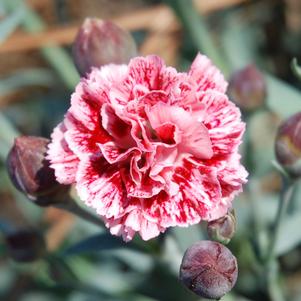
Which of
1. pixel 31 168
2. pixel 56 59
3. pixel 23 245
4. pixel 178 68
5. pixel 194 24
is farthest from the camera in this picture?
pixel 178 68

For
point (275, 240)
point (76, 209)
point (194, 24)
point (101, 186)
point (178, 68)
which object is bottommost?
point (178, 68)

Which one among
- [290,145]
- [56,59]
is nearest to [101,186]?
[290,145]

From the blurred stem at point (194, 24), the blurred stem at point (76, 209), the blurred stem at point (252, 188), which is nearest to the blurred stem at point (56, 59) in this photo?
the blurred stem at point (194, 24)

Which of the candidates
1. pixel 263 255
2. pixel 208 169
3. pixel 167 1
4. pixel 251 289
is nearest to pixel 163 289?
pixel 251 289

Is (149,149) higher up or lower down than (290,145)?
higher up

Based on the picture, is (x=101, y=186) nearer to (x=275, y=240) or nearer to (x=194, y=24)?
(x=275, y=240)

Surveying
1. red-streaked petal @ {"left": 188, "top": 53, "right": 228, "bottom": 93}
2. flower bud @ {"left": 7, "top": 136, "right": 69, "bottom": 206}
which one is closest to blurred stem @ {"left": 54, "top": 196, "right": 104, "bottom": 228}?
flower bud @ {"left": 7, "top": 136, "right": 69, "bottom": 206}

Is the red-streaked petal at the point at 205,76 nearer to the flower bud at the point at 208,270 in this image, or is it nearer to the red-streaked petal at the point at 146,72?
the red-streaked petal at the point at 146,72
